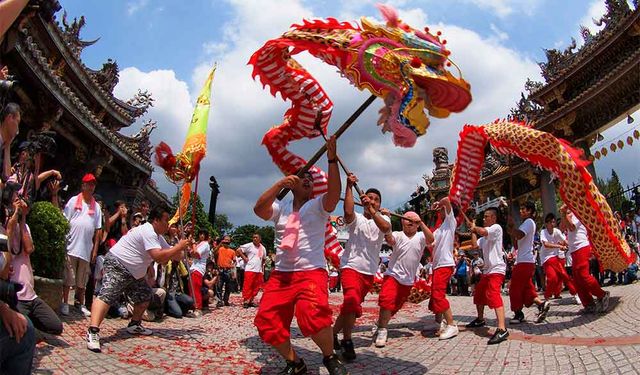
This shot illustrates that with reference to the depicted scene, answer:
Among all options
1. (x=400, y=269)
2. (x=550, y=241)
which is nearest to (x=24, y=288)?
(x=400, y=269)

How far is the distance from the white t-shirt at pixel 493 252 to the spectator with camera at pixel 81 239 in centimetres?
509

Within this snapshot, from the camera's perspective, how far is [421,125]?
13.8 ft

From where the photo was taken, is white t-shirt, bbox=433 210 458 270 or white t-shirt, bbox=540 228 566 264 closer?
white t-shirt, bbox=433 210 458 270

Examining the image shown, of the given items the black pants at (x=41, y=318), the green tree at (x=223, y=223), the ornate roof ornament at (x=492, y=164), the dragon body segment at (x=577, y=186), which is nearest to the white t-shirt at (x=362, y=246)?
the dragon body segment at (x=577, y=186)

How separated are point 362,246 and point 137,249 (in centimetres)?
248

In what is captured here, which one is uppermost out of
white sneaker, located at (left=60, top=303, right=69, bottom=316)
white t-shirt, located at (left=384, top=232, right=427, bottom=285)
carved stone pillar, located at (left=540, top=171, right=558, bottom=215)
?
carved stone pillar, located at (left=540, top=171, right=558, bottom=215)

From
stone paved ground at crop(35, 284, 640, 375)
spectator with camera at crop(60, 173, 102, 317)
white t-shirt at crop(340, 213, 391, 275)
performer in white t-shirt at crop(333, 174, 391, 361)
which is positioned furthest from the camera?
spectator with camera at crop(60, 173, 102, 317)

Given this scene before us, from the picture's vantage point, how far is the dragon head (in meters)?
4.13

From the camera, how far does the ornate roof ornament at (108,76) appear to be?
17031 millimetres

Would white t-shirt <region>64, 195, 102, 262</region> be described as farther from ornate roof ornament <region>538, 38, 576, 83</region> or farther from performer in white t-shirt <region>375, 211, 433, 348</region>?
ornate roof ornament <region>538, 38, 576, 83</region>

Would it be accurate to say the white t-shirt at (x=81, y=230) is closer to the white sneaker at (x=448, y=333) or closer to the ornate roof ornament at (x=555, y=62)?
the white sneaker at (x=448, y=333)

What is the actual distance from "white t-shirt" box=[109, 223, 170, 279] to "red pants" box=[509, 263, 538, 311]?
458cm

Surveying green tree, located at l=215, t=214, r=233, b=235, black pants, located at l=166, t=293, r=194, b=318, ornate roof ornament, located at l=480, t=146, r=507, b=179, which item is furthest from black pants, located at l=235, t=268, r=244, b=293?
green tree, located at l=215, t=214, r=233, b=235

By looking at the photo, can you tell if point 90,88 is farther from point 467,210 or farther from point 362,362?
point 362,362
